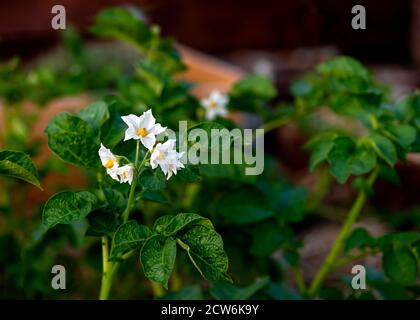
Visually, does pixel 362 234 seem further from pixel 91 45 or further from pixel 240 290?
pixel 91 45

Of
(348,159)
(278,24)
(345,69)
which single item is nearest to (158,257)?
(348,159)

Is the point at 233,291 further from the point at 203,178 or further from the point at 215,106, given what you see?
the point at 215,106

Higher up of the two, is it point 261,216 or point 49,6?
point 49,6

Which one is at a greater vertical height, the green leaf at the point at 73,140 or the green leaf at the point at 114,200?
the green leaf at the point at 73,140

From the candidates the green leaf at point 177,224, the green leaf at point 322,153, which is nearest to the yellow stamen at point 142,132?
the green leaf at point 177,224

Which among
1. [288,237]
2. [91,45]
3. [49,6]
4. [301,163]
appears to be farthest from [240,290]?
[49,6]

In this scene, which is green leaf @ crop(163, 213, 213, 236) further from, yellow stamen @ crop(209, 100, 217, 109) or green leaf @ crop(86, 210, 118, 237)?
yellow stamen @ crop(209, 100, 217, 109)

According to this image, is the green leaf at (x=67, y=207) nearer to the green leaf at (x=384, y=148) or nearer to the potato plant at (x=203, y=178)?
the potato plant at (x=203, y=178)
